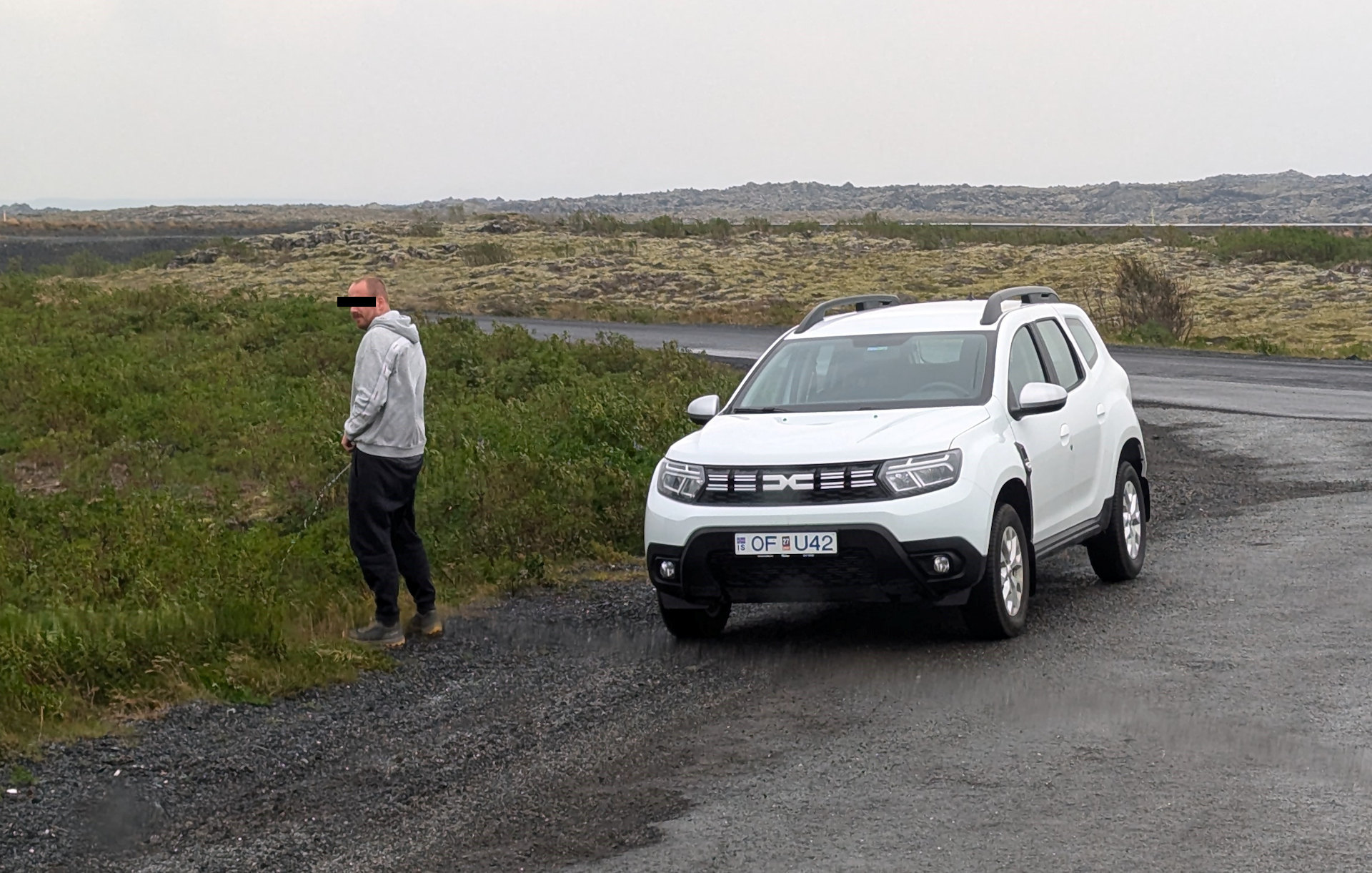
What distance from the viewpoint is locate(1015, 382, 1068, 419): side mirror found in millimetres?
9242

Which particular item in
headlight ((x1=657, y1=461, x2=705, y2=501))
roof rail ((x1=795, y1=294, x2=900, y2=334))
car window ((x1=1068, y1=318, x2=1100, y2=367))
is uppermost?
roof rail ((x1=795, y1=294, x2=900, y2=334))

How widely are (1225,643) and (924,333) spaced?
257cm

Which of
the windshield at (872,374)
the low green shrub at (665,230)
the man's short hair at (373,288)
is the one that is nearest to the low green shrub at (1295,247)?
the low green shrub at (665,230)

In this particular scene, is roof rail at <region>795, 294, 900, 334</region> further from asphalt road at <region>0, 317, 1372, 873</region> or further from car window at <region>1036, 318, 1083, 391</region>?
asphalt road at <region>0, 317, 1372, 873</region>

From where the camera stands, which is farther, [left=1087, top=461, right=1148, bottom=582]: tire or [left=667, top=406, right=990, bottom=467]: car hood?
[left=1087, top=461, right=1148, bottom=582]: tire

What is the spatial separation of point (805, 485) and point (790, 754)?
2.06 metres

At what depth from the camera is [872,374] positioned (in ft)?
32.1

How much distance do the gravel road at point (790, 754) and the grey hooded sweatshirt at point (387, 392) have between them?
3.82 ft

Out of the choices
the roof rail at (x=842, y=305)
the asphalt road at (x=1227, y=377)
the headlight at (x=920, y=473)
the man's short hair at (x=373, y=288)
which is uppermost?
the man's short hair at (x=373, y=288)

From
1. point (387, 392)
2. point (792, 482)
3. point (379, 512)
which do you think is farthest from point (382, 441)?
point (792, 482)

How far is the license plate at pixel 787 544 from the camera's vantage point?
27.3 ft

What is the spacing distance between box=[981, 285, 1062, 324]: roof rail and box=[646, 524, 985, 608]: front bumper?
2064mm

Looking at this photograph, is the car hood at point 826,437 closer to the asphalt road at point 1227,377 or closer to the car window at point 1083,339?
the car window at point 1083,339

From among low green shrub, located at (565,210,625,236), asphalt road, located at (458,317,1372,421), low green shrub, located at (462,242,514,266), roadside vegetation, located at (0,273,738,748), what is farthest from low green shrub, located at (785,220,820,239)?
roadside vegetation, located at (0,273,738,748)
